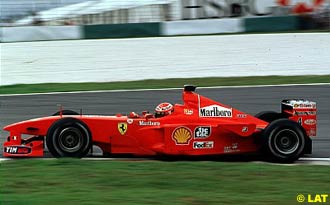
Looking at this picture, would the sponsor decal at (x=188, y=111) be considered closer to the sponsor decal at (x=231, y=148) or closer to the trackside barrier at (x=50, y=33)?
the sponsor decal at (x=231, y=148)

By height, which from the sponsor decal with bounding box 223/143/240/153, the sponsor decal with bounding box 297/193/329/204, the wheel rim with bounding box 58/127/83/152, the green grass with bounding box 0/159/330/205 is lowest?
the sponsor decal with bounding box 297/193/329/204

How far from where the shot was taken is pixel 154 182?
6305 millimetres

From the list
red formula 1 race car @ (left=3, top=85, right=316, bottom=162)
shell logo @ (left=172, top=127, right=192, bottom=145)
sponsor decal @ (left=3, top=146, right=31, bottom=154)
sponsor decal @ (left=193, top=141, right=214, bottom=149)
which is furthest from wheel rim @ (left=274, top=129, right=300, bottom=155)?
sponsor decal @ (left=3, top=146, right=31, bottom=154)

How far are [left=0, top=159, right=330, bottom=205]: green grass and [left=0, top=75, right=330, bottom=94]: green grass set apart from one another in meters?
7.27

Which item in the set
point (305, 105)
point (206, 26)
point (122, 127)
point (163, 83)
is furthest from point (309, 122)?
point (206, 26)

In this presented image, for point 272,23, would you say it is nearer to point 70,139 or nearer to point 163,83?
point 163,83

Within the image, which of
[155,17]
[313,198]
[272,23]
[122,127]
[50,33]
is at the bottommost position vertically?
[313,198]

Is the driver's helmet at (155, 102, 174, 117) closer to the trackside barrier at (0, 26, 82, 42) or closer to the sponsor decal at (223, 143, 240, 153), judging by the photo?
the sponsor decal at (223, 143, 240, 153)

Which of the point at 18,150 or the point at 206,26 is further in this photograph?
the point at 206,26

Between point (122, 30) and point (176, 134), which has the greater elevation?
point (122, 30)

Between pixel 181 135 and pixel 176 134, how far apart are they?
0.19ft

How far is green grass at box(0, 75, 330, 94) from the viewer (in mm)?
14664

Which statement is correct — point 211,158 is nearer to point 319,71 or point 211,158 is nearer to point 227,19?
point 319,71

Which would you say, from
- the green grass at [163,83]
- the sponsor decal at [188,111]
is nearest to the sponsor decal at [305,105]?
the sponsor decal at [188,111]
